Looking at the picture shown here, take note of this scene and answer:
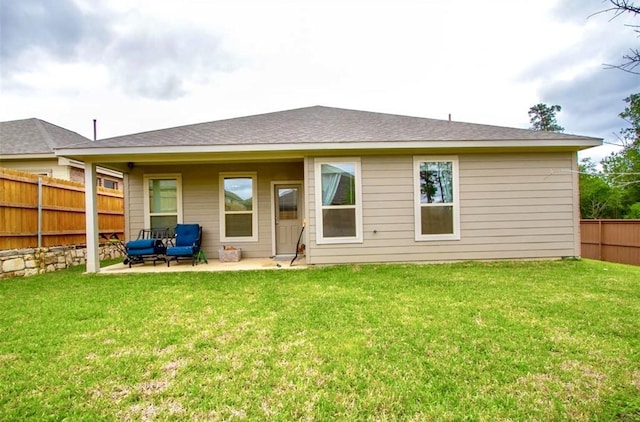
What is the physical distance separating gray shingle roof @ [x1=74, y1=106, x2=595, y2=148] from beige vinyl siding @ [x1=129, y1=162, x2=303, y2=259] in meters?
0.97

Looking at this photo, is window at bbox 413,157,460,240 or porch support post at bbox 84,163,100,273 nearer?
porch support post at bbox 84,163,100,273

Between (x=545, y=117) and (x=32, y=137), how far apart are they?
32.2m

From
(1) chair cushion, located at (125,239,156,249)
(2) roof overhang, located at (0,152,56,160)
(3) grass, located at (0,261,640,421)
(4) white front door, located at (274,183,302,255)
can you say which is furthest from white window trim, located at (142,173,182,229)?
(2) roof overhang, located at (0,152,56,160)

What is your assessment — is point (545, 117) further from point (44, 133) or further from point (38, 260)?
point (38, 260)

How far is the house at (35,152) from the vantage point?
9508 mm

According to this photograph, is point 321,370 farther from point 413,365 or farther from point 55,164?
point 55,164

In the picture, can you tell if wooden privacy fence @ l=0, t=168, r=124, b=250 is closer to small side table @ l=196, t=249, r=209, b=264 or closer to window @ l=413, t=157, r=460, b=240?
small side table @ l=196, t=249, r=209, b=264

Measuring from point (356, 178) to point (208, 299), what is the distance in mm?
3533

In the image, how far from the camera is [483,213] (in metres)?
6.35

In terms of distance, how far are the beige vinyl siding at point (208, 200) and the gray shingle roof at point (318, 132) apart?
0.97m

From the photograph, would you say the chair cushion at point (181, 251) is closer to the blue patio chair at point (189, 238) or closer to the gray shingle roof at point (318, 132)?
the blue patio chair at point (189, 238)

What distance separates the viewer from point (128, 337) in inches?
114

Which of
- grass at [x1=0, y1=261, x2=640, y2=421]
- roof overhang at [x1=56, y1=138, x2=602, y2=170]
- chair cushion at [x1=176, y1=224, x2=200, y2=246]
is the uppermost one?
roof overhang at [x1=56, y1=138, x2=602, y2=170]

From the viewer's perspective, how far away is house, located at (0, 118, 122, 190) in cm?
951
